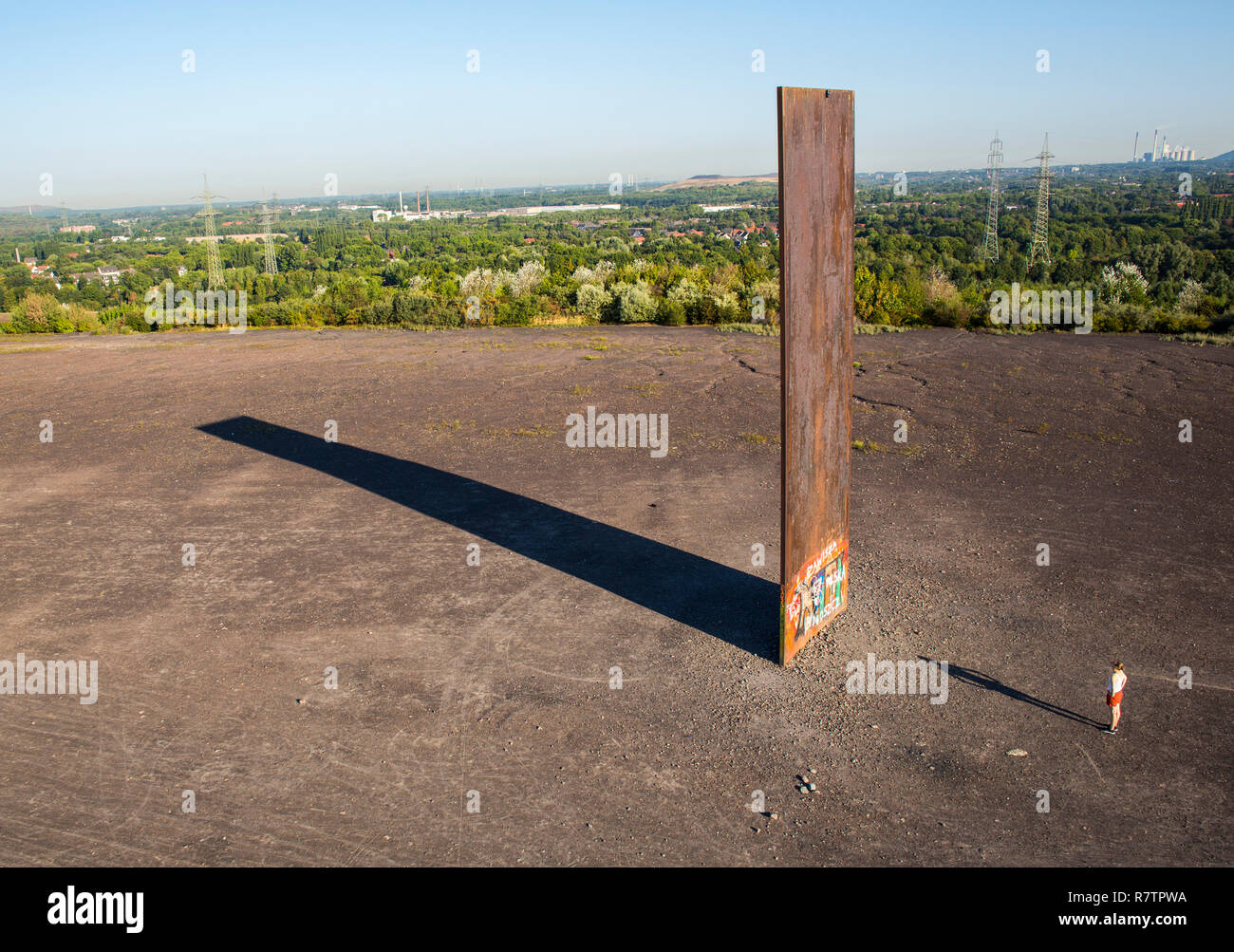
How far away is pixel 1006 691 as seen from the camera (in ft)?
27.0

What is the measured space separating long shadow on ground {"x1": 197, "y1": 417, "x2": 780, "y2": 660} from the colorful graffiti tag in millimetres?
451

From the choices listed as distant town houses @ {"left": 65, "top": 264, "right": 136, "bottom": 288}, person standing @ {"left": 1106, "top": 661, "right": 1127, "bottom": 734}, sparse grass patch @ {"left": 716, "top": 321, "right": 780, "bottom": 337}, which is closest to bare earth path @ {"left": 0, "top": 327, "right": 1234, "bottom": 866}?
person standing @ {"left": 1106, "top": 661, "right": 1127, "bottom": 734}

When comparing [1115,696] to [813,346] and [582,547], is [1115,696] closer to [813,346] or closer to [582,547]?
[813,346]

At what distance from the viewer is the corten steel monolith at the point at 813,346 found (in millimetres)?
7875

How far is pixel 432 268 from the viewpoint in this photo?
59.2 metres

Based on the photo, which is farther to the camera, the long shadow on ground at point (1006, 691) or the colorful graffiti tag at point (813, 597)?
the colorful graffiti tag at point (813, 597)

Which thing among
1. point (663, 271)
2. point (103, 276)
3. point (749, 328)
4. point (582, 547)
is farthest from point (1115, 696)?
point (103, 276)

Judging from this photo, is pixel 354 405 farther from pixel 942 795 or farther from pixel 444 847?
pixel 942 795

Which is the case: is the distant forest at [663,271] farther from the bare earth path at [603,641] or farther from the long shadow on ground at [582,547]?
the long shadow on ground at [582,547]

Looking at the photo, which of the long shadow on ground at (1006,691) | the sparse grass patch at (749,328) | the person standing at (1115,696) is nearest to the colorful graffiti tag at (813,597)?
the long shadow on ground at (1006,691)

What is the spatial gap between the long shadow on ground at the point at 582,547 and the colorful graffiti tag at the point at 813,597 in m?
0.45

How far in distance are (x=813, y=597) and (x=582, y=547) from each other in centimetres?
396
